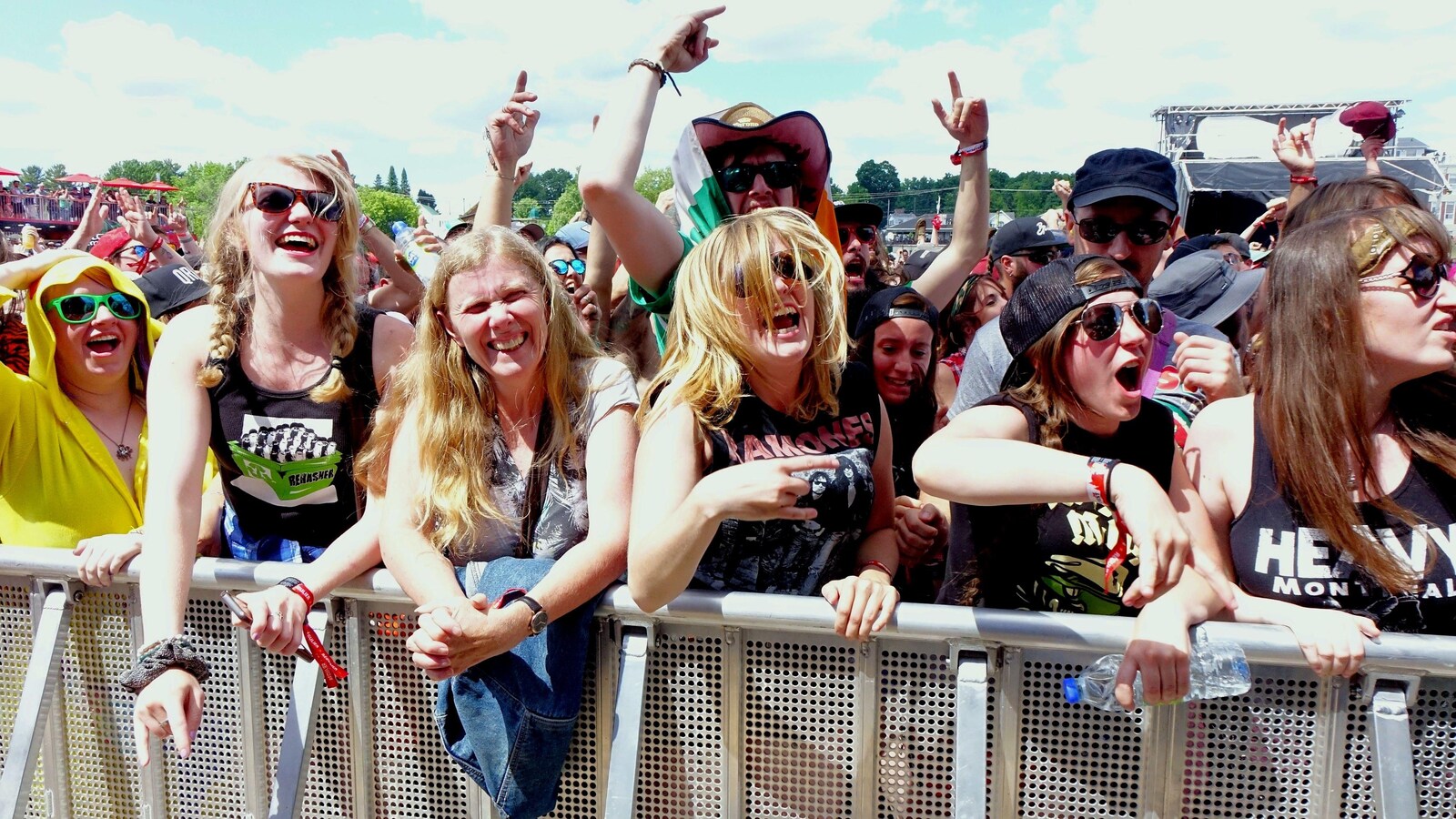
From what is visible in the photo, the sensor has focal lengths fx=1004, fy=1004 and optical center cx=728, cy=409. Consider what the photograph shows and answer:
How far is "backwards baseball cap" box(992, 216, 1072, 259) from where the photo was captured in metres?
5.15

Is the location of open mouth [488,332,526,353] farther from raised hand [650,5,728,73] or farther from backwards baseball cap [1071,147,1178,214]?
backwards baseball cap [1071,147,1178,214]

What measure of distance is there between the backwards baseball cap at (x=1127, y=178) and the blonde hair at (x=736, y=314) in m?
1.47

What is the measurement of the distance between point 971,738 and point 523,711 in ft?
3.21

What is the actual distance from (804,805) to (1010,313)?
1.29 m

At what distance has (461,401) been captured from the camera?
8.32 feet

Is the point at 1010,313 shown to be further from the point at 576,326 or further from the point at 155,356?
the point at 155,356

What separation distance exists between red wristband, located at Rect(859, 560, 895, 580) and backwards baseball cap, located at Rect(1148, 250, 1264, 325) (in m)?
2.04

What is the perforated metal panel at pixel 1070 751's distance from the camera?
7.03 ft

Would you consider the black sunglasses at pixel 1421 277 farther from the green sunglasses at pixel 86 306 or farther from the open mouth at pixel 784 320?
the green sunglasses at pixel 86 306

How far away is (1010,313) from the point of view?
2535 millimetres

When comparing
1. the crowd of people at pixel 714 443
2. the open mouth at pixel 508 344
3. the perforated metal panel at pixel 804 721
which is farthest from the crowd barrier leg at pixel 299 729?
the perforated metal panel at pixel 804 721

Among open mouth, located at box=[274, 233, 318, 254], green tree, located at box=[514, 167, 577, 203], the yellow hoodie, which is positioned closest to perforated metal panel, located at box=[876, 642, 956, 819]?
open mouth, located at box=[274, 233, 318, 254]

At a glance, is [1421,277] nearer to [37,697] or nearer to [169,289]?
[37,697]

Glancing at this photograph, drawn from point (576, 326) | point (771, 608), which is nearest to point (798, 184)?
point (576, 326)
